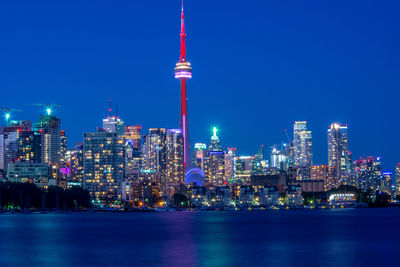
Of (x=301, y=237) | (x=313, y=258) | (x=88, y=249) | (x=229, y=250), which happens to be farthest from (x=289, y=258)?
(x=301, y=237)

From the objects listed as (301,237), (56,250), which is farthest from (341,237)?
(56,250)

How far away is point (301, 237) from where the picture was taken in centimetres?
10988

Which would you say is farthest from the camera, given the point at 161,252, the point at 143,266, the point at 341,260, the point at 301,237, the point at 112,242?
the point at 301,237

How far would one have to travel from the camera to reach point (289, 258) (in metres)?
77.8

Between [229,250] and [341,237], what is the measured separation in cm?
2922

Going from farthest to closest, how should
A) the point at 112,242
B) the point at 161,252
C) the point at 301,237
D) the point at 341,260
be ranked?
the point at 301,237, the point at 112,242, the point at 161,252, the point at 341,260

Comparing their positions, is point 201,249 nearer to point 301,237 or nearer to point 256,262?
point 256,262

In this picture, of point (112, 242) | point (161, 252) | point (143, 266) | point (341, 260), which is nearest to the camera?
point (143, 266)

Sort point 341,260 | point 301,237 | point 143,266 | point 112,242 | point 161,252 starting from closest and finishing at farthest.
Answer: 1. point 143,266
2. point 341,260
3. point 161,252
4. point 112,242
5. point 301,237

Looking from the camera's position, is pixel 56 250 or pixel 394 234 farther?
pixel 394 234

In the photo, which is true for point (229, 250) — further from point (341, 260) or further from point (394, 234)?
point (394, 234)

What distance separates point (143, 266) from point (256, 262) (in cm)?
1184

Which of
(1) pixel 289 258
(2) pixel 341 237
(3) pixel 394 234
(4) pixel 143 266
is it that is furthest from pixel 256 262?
(3) pixel 394 234

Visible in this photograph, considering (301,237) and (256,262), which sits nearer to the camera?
(256,262)
